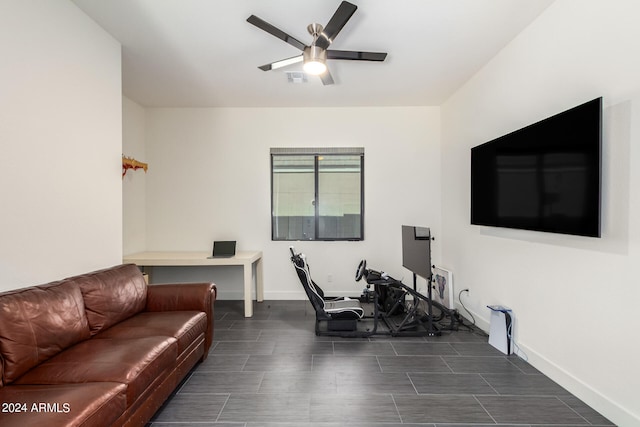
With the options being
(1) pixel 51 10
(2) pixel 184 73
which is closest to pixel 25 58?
(1) pixel 51 10

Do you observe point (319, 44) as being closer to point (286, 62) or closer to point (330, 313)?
point (286, 62)

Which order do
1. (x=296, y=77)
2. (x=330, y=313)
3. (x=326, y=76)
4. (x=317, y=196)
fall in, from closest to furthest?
(x=326, y=76) → (x=330, y=313) → (x=296, y=77) → (x=317, y=196)

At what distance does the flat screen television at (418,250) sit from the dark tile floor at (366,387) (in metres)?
0.76

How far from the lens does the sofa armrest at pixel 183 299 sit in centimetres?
266

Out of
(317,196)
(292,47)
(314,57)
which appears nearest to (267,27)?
(314,57)

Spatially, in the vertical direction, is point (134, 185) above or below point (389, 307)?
above

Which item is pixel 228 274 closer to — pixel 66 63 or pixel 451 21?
pixel 66 63

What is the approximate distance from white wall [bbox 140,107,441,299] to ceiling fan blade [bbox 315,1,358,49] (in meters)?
2.30

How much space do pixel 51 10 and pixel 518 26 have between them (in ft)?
12.2

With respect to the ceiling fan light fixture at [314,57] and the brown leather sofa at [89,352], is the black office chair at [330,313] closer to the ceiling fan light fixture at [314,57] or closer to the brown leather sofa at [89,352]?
the brown leather sofa at [89,352]

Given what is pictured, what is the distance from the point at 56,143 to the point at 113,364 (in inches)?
65.6

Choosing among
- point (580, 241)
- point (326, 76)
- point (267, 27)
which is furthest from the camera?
point (326, 76)

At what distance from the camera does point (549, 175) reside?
224 cm

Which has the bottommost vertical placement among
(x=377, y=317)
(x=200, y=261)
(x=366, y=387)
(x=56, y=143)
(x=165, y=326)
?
(x=366, y=387)
